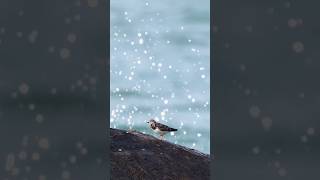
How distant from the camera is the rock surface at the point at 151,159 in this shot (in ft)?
22.7

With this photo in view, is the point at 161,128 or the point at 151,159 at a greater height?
the point at 161,128

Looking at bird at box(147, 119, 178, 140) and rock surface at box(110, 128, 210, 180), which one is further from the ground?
bird at box(147, 119, 178, 140)

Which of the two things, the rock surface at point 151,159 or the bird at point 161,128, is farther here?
the bird at point 161,128

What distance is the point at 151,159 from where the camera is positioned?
717 centimetres

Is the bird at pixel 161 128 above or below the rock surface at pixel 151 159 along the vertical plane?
above

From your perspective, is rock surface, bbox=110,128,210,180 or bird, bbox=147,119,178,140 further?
bird, bbox=147,119,178,140

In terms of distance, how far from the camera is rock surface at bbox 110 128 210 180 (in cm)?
693
